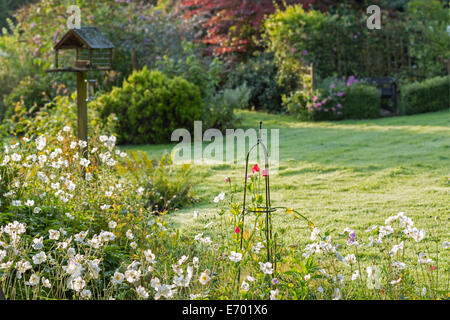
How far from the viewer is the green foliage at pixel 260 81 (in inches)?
535

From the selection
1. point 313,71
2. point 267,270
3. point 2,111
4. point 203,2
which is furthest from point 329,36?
point 267,270

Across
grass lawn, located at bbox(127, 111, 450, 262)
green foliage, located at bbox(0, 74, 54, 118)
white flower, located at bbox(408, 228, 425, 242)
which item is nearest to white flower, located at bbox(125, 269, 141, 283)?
grass lawn, located at bbox(127, 111, 450, 262)

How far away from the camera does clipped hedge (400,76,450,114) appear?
11.8 meters

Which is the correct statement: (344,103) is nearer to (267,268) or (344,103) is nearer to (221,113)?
(221,113)

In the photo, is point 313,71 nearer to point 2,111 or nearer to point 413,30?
point 413,30

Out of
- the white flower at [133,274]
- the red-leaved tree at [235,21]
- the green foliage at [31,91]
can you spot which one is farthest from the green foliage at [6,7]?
the white flower at [133,274]

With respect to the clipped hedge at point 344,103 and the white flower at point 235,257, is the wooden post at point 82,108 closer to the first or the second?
the white flower at point 235,257

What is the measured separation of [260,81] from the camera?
13.8 m

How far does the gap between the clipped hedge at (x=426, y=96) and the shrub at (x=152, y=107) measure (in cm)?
453

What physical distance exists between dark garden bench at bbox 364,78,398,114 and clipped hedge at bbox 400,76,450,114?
1.54ft

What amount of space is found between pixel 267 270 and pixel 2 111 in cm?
1034

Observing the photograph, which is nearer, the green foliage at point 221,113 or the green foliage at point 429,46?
the green foliage at point 221,113

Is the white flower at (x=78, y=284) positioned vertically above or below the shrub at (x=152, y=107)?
below

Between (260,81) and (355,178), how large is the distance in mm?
7807
